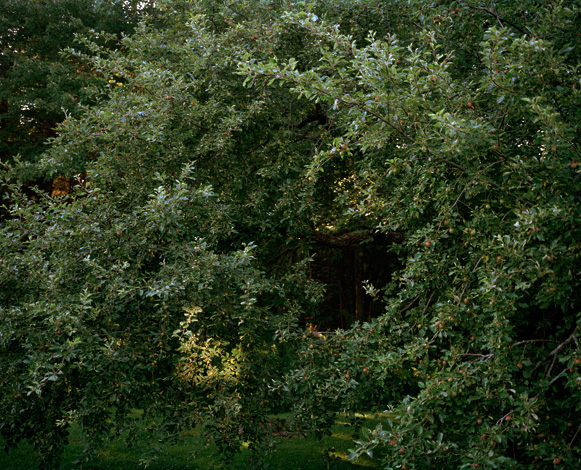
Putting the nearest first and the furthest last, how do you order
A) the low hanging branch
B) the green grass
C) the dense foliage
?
the dense foliage < the low hanging branch < the green grass

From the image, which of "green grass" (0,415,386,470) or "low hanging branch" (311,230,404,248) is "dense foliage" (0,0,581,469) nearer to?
"low hanging branch" (311,230,404,248)

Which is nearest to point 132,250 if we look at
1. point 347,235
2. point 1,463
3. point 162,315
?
point 162,315

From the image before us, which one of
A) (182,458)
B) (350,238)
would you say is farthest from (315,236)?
(182,458)

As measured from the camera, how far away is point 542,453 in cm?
337

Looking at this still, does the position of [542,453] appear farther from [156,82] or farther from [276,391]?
[156,82]

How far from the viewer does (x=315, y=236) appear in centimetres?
688

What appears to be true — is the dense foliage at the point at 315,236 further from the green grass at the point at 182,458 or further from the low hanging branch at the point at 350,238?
the green grass at the point at 182,458

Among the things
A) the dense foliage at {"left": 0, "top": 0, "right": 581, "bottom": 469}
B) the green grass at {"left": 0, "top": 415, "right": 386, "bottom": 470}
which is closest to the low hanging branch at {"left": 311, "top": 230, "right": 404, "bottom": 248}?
the dense foliage at {"left": 0, "top": 0, "right": 581, "bottom": 469}

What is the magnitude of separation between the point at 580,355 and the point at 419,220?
191 centimetres

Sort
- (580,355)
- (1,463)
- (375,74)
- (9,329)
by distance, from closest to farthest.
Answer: (580,355), (375,74), (9,329), (1,463)

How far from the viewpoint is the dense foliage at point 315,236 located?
3.46m

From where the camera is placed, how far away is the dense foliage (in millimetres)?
3463

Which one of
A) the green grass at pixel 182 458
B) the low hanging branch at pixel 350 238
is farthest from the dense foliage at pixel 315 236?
the green grass at pixel 182 458

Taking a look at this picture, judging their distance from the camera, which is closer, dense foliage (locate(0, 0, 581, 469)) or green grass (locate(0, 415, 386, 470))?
dense foliage (locate(0, 0, 581, 469))
